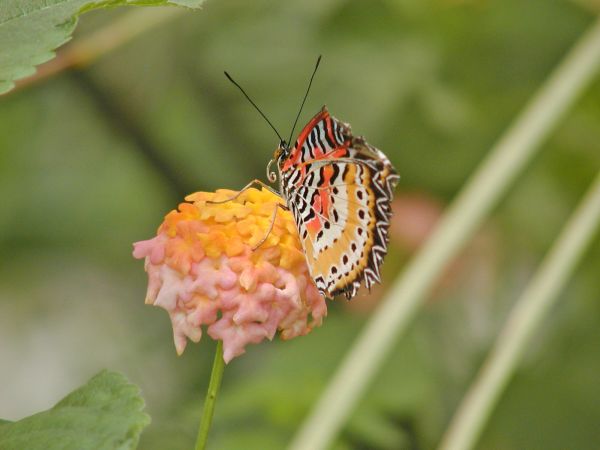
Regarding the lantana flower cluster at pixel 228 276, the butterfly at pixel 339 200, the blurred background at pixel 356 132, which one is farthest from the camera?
the blurred background at pixel 356 132

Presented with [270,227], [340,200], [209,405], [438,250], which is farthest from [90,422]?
[438,250]

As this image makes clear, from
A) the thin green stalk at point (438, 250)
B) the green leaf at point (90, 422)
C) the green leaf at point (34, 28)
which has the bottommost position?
the thin green stalk at point (438, 250)

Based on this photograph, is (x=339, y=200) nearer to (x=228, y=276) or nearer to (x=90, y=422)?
(x=228, y=276)

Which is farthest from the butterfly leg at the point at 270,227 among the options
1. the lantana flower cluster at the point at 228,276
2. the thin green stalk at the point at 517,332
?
the thin green stalk at the point at 517,332

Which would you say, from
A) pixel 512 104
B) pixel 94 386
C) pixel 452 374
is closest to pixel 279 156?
pixel 94 386

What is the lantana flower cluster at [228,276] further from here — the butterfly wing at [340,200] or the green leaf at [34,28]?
the green leaf at [34,28]
